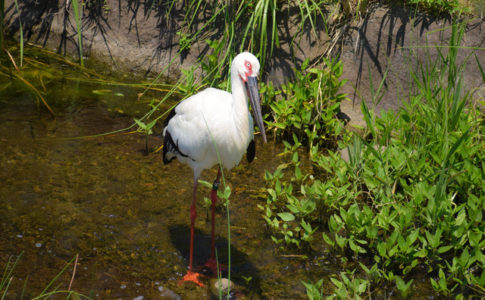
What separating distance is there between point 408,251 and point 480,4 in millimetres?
2840

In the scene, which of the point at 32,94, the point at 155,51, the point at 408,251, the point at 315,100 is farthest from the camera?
the point at 155,51

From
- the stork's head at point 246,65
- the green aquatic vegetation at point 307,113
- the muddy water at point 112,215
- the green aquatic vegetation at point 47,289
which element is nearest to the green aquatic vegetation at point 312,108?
the green aquatic vegetation at point 307,113

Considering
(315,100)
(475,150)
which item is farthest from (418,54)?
(475,150)

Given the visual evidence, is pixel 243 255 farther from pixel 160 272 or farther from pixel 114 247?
pixel 114 247

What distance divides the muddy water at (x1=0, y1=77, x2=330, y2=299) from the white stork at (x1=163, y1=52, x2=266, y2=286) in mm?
259

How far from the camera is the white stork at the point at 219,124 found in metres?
3.15

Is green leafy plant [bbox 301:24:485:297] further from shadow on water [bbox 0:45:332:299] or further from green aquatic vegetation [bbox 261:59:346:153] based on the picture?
green aquatic vegetation [bbox 261:59:346:153]

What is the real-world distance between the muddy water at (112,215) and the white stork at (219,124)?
0.85 ft

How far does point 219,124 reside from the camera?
320cm

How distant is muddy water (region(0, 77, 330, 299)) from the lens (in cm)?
316

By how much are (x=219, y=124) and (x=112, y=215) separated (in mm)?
1135

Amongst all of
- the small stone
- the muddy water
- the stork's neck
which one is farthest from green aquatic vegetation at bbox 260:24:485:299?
the small stone

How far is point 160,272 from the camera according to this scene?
3.27 meters

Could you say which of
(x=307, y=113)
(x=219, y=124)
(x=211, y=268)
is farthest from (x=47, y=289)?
(x=307, y=113)
